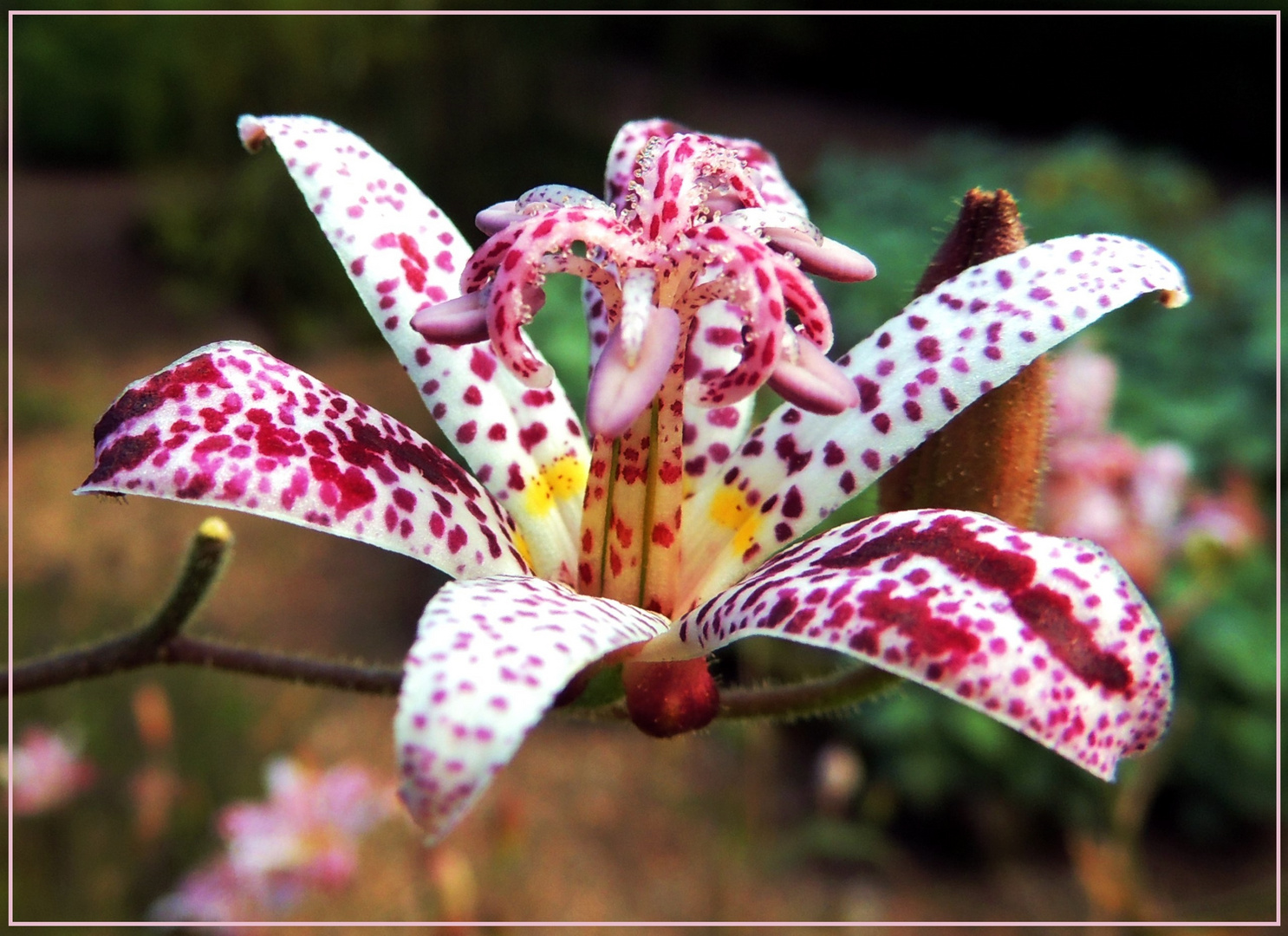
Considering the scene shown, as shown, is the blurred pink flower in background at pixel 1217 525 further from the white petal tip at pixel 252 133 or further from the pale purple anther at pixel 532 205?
the white petal tip at pixel 252 133

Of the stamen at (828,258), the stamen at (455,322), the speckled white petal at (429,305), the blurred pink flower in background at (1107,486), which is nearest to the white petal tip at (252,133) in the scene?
the speckled white petal at (429,305)

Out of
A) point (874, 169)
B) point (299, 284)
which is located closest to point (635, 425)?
point (874, 169)

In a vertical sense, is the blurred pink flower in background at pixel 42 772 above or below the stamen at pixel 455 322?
below

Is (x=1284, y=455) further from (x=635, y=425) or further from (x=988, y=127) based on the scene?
(x=988, y=127)

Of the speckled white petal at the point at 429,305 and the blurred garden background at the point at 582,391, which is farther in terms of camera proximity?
the blurred garden background at the point at 582,391

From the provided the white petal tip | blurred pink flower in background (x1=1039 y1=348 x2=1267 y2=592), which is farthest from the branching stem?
blurred pink flower in background (x1=1039 y1=348 x2=1267 y2=592)
